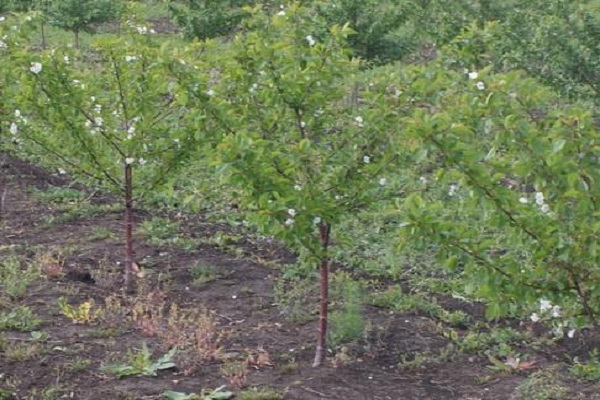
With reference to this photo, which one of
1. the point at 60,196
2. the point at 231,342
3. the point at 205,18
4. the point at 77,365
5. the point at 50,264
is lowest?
the point at 77,365

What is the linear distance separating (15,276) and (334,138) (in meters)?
2.65

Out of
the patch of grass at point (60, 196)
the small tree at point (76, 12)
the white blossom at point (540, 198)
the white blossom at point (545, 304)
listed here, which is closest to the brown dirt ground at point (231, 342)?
the patch of grass at point (60, 196)

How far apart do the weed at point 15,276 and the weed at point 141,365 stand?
1.28 metres

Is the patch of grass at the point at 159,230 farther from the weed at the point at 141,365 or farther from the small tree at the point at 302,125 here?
the small tree at the point at 302,125

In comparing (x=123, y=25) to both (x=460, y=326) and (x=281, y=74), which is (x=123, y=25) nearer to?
(x=281, y=74)

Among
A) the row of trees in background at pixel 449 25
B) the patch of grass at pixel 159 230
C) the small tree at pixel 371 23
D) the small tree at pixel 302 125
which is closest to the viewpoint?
the small tree at pixel 302 125

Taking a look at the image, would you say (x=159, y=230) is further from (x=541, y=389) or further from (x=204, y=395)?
(x=541, y=389)

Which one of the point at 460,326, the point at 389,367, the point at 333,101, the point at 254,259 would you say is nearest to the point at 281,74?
the point at 333,101

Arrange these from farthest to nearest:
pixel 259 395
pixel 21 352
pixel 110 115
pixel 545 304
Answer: pixel 110 115 < pixel 21 352 < pixel 259 395 < pixel 545 304

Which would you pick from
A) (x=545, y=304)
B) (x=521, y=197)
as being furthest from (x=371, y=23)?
(x=545, y=304)

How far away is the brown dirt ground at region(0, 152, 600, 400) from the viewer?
5.09 meters

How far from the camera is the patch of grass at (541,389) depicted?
16.1 ft

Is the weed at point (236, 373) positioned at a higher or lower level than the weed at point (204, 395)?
higher

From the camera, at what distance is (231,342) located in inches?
227
